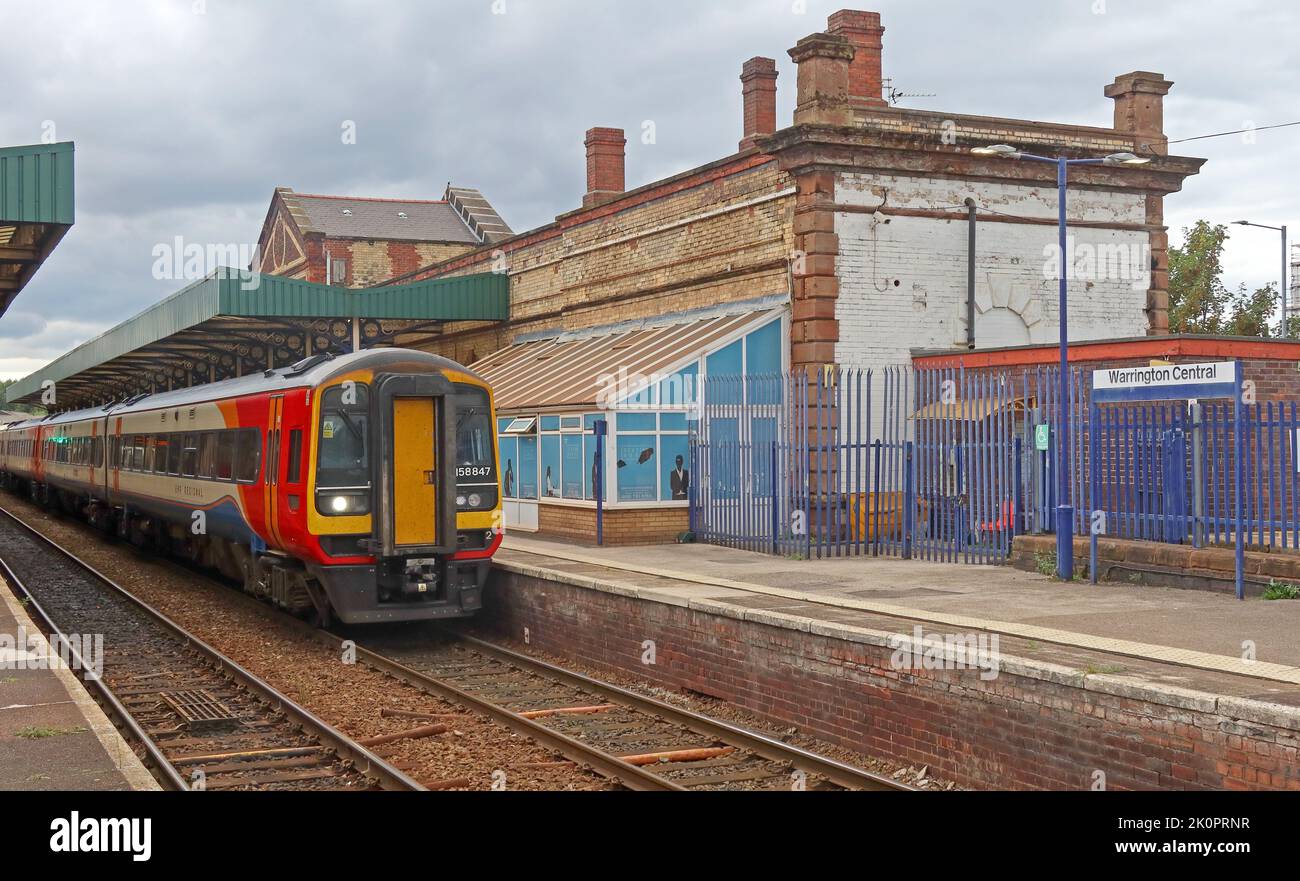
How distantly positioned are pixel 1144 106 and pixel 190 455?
1570 cm

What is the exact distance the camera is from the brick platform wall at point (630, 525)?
63.7ft

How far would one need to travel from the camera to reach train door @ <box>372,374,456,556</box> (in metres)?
13.7

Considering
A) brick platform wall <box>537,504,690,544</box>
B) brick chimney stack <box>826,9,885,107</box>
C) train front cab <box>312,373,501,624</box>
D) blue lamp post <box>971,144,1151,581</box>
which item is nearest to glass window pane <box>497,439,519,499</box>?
brick platform wall <box>537,504,690,544</box>

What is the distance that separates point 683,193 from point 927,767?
606 inches

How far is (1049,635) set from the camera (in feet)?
32.2

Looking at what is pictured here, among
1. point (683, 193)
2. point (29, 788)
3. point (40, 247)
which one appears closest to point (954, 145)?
point (683, 193)

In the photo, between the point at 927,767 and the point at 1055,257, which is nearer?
the point at 927,767

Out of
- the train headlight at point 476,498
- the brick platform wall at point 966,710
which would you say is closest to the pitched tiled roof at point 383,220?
the train headlight at point 476,498

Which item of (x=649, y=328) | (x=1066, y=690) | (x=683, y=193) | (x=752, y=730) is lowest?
(x=752, y=730)

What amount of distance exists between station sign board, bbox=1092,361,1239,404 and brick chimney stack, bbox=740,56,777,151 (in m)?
11.4

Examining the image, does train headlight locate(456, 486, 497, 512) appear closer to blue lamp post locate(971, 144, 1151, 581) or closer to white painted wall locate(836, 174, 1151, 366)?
blue lamp post locate(971, 144, 1151, 581)
